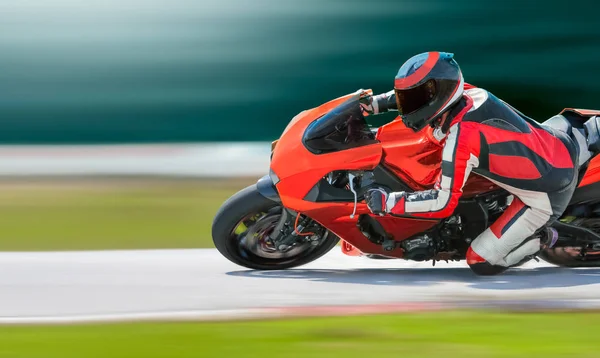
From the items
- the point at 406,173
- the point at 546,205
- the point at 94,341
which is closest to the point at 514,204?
the point at 546,205

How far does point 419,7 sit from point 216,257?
380 cm

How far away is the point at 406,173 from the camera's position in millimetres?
5062

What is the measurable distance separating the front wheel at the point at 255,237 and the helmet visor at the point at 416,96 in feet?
2.91

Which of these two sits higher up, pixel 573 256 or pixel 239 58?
pixel 239 58

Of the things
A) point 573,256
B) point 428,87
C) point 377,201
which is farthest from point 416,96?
point 573,256

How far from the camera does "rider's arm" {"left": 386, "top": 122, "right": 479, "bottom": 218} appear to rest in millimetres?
4762

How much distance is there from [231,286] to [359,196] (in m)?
0.79

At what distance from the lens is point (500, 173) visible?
4.88 meters

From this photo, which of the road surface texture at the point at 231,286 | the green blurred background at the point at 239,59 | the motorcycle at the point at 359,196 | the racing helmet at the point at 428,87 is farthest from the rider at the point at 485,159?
the green blurred background at the point at 239,59

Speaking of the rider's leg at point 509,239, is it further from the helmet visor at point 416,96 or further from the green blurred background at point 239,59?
the green blurred background at point 239,59

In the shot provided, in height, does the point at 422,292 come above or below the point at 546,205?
below

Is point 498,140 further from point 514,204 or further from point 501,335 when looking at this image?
point 501,335

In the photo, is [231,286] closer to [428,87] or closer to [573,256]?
[428,87]

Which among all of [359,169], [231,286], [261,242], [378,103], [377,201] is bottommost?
[231,286]
